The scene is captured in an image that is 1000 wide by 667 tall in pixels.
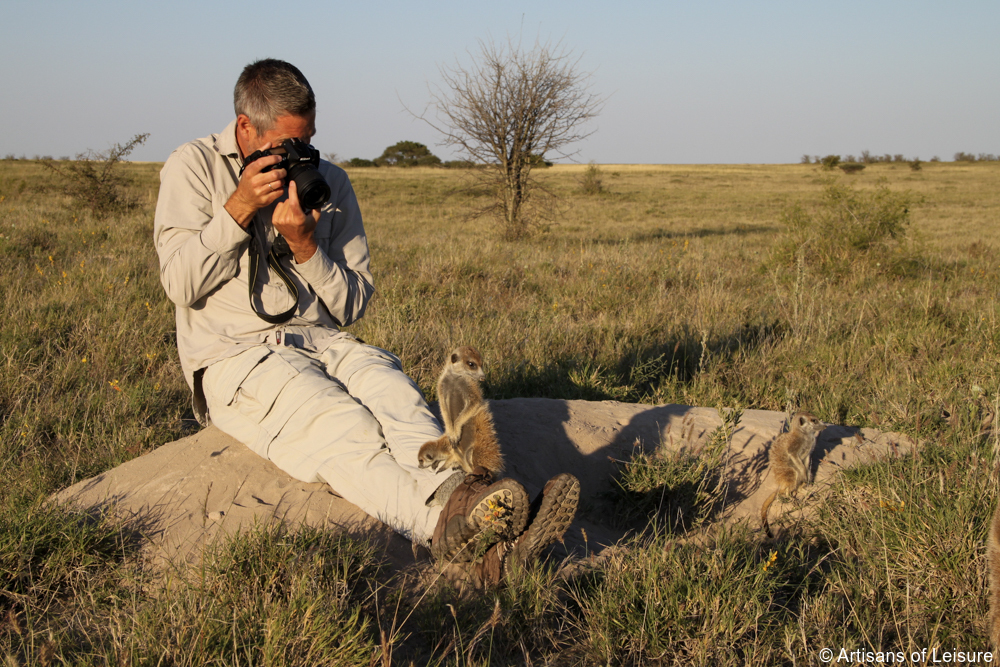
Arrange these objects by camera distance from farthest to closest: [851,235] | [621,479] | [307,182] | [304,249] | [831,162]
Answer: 1. [831,162]
2. [851,235]
3. [621,479]
4. [304,249]
5. [307,182]

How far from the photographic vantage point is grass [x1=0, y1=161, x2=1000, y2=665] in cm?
210

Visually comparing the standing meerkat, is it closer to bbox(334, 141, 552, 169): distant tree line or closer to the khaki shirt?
the khaki shirt

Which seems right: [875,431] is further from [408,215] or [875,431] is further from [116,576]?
[408,215]

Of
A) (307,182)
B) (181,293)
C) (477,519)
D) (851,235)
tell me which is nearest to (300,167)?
(307,182)

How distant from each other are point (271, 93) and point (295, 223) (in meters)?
0.59

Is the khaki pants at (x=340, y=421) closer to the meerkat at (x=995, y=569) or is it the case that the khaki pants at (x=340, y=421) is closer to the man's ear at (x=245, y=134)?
the man's ear at (x=245, y=134)

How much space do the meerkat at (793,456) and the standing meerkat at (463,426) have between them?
162cm

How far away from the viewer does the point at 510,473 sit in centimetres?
349

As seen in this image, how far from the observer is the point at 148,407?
13.4 feet

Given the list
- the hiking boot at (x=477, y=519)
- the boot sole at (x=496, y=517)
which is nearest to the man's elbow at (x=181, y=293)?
the hiking boot at (x=477, y=519)

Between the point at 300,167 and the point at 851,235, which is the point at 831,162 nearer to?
the point at 851,235

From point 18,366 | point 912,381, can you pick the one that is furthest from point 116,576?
point 912,381

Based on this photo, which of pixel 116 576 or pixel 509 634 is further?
pixel 116 576

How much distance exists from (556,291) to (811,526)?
4.65 m
